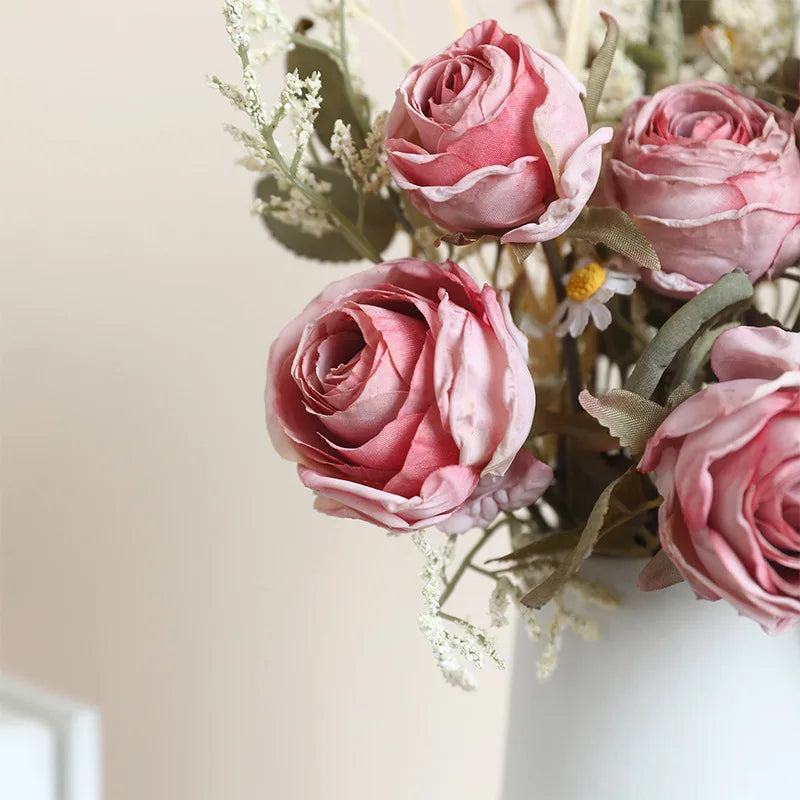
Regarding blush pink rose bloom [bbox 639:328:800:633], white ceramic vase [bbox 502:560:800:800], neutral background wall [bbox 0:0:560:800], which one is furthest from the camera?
neutral background wall [bbox 0:0:560:800]

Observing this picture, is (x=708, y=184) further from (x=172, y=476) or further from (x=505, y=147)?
(x=172, y=476)

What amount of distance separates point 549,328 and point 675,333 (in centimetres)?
10

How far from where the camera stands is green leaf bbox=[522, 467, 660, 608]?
1.13 feet

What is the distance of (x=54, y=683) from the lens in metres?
0.67

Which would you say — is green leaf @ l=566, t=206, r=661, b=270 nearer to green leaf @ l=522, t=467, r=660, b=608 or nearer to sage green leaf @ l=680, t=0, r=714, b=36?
green leaf @ l=522, t=467, r=660, b=608

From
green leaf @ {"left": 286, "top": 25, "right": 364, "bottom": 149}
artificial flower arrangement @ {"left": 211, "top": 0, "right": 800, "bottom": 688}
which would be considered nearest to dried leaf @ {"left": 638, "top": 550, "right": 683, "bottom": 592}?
artificial flower arrangement @ {"left": 211, "top": 0, "right": 800, "bottom": 688}

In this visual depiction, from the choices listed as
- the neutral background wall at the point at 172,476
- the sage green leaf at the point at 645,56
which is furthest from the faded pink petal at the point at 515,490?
the neutral background wall at the point at 172,476

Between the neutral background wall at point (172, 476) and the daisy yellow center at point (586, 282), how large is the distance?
0.34 meters

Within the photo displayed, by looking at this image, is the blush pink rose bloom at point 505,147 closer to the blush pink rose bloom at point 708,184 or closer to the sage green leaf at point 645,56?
the blush pink rose bloom at point 708,184

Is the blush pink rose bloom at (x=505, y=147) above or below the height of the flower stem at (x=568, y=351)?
above

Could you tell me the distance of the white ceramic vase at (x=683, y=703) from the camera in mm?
421

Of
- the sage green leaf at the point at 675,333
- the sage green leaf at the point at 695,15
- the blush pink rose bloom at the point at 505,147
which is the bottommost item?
the sage green leaf at the point at 675,333

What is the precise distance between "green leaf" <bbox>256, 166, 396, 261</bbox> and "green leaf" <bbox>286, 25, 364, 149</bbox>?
0.06 ft

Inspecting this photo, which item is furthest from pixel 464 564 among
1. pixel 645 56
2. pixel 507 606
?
pixel 645 56
